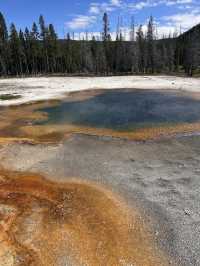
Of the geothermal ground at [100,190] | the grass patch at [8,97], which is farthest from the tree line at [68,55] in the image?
the geothermal ground at [100,190]

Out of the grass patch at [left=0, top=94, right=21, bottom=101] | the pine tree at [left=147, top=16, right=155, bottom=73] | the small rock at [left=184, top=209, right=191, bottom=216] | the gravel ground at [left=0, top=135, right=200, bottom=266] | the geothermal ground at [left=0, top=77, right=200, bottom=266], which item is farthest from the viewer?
the pine tree at [left=147, top=16, right=155, bottom=73]

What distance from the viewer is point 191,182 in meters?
11.7

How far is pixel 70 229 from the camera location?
29.3 feet

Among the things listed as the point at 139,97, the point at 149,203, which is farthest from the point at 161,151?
the point at 139,97

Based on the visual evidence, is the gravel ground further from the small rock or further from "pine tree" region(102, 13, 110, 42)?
"pine tree" region(102, 13, 110, 42)

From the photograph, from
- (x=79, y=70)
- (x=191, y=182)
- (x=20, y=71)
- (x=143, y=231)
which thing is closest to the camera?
(x=143, y=231)

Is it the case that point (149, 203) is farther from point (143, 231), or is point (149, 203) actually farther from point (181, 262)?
point (181, 262)

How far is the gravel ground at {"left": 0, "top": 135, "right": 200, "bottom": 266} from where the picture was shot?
8.83m

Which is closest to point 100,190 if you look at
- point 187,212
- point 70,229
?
point 70,229

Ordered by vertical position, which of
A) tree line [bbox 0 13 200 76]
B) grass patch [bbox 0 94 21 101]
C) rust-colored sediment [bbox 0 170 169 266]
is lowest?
rust-colored sediment [bbox 0 170 169 266]

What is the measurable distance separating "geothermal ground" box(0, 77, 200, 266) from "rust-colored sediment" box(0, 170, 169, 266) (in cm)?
3

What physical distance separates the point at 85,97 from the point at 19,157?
20365mm

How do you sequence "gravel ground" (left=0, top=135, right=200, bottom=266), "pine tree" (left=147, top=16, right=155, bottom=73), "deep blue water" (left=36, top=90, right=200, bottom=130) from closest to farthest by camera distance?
"gravel ground" (left=0, top=135, right=200, bottom=266), "deep blue water" (left=36, top=90, right=200, bottom=130), "pine tree" (left=147, top=16, right=155, bottom=73)

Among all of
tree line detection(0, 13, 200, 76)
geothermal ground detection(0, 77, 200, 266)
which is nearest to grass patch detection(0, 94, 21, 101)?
geothermal ground detection(0, 77, 200, 266)
